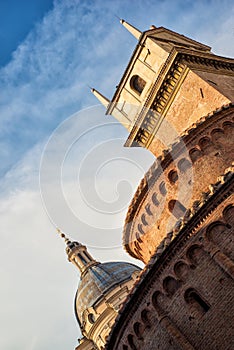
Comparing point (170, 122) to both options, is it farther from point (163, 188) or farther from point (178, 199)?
point (178, 199)

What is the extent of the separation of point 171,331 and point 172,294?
1522 mm

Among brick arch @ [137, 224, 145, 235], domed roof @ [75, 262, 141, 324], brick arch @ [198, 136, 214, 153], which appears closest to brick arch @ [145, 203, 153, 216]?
brick arch @ [137, 224, 145, 235]

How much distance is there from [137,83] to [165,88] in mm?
4587

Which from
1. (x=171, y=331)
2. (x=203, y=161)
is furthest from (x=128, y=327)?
(x=203, y=161)

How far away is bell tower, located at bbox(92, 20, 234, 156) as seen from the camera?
2667 cm

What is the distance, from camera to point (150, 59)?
99.5 feet

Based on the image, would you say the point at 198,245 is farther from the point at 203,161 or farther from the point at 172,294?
the point at 203,161

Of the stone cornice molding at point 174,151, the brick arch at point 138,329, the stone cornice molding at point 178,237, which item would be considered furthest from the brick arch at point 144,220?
the brick arch at point 138,329

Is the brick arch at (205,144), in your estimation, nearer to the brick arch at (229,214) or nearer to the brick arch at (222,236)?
the brick arch at (229,214)

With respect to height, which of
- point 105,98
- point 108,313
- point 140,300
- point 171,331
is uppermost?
point 105,98

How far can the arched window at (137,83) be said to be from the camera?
1264 inches

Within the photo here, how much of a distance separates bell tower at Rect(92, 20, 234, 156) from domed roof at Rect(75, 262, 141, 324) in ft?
101

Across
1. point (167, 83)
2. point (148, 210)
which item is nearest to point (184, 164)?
point (148, 210)

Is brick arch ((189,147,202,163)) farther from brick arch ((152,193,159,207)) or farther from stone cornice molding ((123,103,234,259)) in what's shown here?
brick arch ((152,193,159,207))
